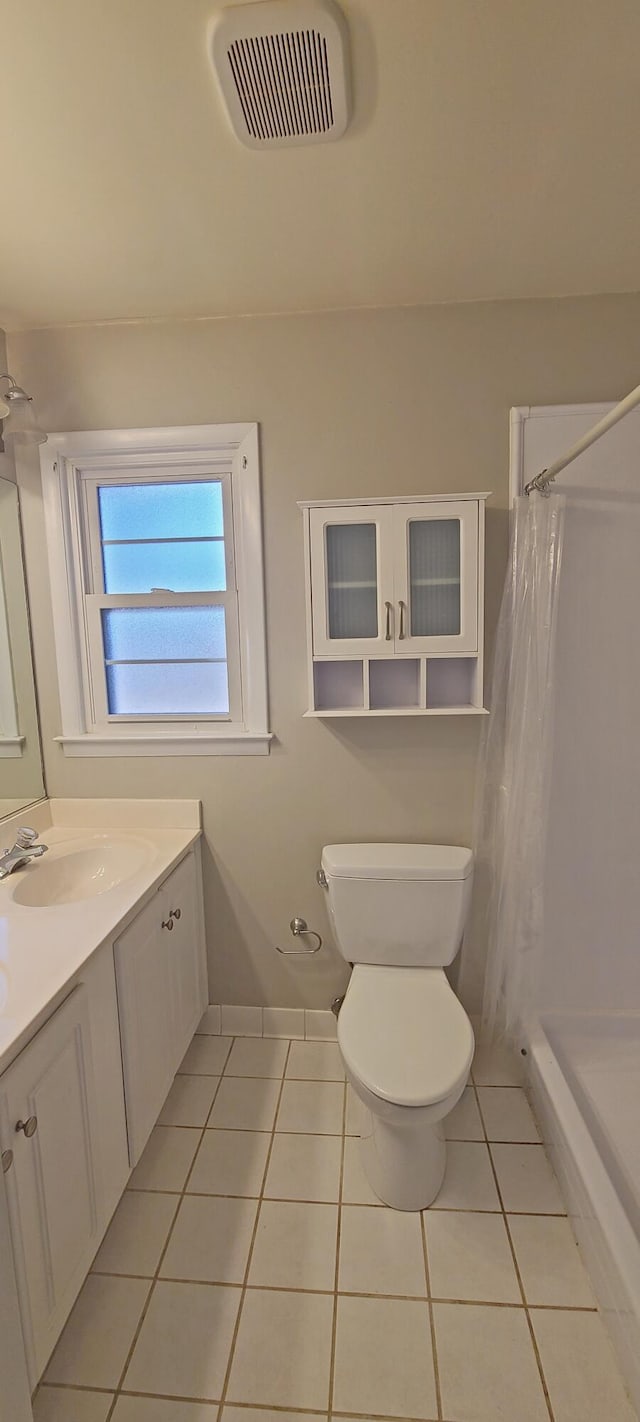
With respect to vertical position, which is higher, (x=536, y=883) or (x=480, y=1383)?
(x=536, y=883)

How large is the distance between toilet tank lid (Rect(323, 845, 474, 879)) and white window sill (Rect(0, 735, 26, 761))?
40.1 inches

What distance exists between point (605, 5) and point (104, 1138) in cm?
228

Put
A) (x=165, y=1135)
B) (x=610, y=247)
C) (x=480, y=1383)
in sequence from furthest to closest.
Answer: (x=165, y=1135) → (x=610, y=247) → (x=480, y=1383)

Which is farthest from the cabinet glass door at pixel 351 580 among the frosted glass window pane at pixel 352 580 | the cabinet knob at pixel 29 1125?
the cabinet knob at pixel 29 1125

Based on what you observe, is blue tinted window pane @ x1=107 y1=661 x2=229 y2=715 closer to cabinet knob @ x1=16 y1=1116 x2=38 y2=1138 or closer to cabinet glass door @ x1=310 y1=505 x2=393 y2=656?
cabinet glass door @ x1=310 y1=505 x2=393 y2=656

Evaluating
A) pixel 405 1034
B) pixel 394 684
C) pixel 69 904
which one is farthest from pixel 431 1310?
pixel 394 684

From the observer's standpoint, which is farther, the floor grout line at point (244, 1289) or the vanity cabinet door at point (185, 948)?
the vanity cabinet door at point (185, 948)

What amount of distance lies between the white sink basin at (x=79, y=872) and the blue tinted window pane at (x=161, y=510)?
100 cm

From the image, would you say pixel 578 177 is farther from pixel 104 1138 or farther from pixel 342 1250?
pixel 342 1250

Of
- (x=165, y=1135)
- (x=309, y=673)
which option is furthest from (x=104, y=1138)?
(x=309, y=673)

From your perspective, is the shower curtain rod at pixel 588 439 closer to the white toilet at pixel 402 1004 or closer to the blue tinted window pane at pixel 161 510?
the blue tinted window pane at pixel 161 510

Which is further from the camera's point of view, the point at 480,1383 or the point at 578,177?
the point at 578,177

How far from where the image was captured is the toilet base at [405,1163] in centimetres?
137

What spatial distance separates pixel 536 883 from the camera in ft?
5.50
